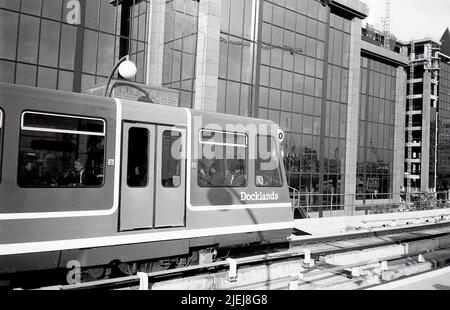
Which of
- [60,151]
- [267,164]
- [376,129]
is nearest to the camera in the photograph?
[60,151]

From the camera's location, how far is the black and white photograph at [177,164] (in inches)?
253

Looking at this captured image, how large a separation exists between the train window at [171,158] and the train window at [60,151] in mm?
1237

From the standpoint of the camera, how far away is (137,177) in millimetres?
7543

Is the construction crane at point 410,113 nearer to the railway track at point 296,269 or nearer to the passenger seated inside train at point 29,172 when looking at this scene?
the railway track at point 296,269

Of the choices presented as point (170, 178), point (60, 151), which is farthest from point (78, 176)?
point (170, 178)

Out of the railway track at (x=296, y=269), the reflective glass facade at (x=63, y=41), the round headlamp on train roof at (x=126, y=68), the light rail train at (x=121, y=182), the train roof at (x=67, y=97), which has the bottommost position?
the railway track at (x=296, y=269)

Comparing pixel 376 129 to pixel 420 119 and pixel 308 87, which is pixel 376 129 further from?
pixel 420 119

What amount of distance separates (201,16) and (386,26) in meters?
25.1

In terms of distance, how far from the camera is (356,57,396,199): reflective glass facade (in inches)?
1361

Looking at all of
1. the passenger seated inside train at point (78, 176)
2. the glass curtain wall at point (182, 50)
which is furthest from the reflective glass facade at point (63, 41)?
the passenger seated inside train at point (78, 176)

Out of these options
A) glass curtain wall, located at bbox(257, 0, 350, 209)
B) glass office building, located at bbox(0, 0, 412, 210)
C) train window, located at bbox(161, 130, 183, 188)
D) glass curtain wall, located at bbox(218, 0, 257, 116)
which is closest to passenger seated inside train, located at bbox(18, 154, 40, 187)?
train window, located at bbox(161, 130, 183, 188)

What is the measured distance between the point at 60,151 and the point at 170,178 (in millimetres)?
2141

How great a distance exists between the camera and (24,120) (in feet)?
20.7

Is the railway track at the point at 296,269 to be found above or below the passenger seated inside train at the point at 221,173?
below
